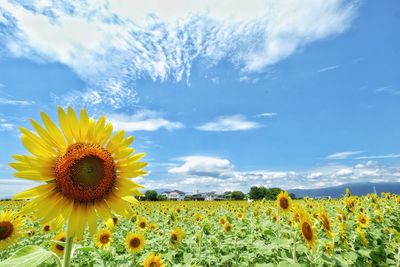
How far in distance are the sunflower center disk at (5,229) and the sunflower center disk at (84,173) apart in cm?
405

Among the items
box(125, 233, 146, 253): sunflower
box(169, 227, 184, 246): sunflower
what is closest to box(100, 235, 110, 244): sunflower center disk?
box(125, 233, 146, 253): sunflower

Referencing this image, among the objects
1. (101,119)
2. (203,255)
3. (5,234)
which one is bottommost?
(203,255)

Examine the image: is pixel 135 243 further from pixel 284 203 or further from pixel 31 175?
pixel 31 175

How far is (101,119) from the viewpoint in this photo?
2.06 metres

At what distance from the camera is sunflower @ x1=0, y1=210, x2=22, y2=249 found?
5.23m

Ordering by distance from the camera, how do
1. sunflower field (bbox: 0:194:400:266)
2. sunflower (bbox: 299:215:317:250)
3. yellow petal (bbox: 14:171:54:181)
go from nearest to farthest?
yellow petal (bbox: 14:171:54:181) < sunflower (bbox: 299:215:317:250) < sunflower field (bbox: 0:194:400:266)

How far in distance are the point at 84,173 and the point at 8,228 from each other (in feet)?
→ 13.8

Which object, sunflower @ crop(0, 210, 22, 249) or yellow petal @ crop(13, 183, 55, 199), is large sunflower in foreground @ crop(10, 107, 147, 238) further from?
sunflower @ crop(0, 210, 22, 249)

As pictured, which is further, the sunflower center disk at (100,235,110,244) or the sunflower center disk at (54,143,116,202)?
the sunflower center disk at (100,235,110,244)

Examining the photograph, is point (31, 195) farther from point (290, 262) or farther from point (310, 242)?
point (310, 242)

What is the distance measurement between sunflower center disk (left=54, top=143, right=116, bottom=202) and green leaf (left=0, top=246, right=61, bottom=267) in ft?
1.43

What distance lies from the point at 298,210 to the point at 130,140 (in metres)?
3.72

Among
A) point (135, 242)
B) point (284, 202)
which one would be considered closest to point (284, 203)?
point (284, 202)

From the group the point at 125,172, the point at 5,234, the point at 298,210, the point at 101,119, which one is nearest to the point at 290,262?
the point at 298,210
